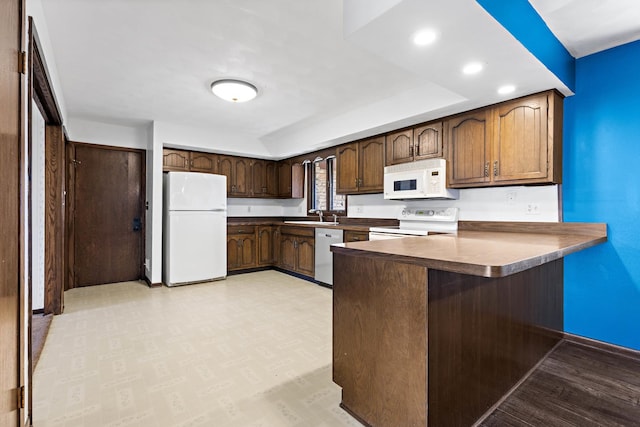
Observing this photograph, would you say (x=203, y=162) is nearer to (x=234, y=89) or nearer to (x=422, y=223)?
(x=234, y=89)

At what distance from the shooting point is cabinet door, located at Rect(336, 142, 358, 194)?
14.3 feet

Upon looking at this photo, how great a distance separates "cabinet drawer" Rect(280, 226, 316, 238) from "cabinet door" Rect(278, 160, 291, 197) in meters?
0.73

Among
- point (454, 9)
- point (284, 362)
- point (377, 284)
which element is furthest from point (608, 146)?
point (284, 362)

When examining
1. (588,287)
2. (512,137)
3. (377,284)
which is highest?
(512,137)

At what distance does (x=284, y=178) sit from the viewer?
19.3ft

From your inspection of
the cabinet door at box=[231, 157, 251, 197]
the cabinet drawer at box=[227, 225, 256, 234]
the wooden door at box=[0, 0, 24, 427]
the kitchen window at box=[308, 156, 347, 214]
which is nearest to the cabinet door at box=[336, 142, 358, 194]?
the kitchen window at box=[308, 156, 347, 214]

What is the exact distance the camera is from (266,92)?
3.38 m

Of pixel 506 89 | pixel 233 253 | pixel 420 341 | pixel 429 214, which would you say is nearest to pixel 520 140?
pixel 506 89

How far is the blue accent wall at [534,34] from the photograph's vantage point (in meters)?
1.64

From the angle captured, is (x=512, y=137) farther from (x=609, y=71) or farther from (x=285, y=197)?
(x=285, y=197)

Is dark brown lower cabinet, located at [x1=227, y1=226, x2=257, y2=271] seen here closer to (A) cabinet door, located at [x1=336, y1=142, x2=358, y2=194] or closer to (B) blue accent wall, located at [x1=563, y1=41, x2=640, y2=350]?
(A) cabinet door, located at [x1=336, y1=142, x2=358, y2=194]

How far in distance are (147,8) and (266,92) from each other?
4.87 ft

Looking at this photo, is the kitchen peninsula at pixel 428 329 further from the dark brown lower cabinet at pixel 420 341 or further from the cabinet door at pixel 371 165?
the cabinet door at pixel 371 165

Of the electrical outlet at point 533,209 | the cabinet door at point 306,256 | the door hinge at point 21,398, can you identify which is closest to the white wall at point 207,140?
the cabinet door at point 306,256
